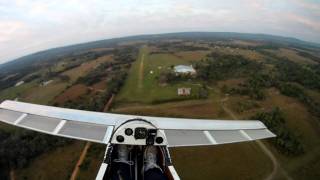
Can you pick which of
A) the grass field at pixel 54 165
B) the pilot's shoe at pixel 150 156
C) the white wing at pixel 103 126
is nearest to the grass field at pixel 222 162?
the grass field at pixel 54 165

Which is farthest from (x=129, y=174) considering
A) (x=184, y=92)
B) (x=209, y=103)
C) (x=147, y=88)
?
(x=147, y=88)

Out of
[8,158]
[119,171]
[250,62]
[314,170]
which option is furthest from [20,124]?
[250,62]

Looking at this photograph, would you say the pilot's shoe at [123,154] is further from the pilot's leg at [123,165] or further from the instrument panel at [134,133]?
the instrument panel at [134,133]

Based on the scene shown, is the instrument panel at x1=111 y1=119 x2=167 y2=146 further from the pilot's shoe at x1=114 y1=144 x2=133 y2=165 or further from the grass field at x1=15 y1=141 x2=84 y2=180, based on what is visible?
the grass field at x1=15 y1=141 x2=84 y2=180

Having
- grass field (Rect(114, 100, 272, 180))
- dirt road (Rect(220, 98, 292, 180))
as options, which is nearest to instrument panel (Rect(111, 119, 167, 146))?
grass field (Rect(114, 100, 272, 180))

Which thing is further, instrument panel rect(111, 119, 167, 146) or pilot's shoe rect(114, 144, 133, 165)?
pilot's shoe rect(114, 144, 133, 165)

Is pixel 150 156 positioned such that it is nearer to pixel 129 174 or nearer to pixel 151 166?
pixel 151 166
